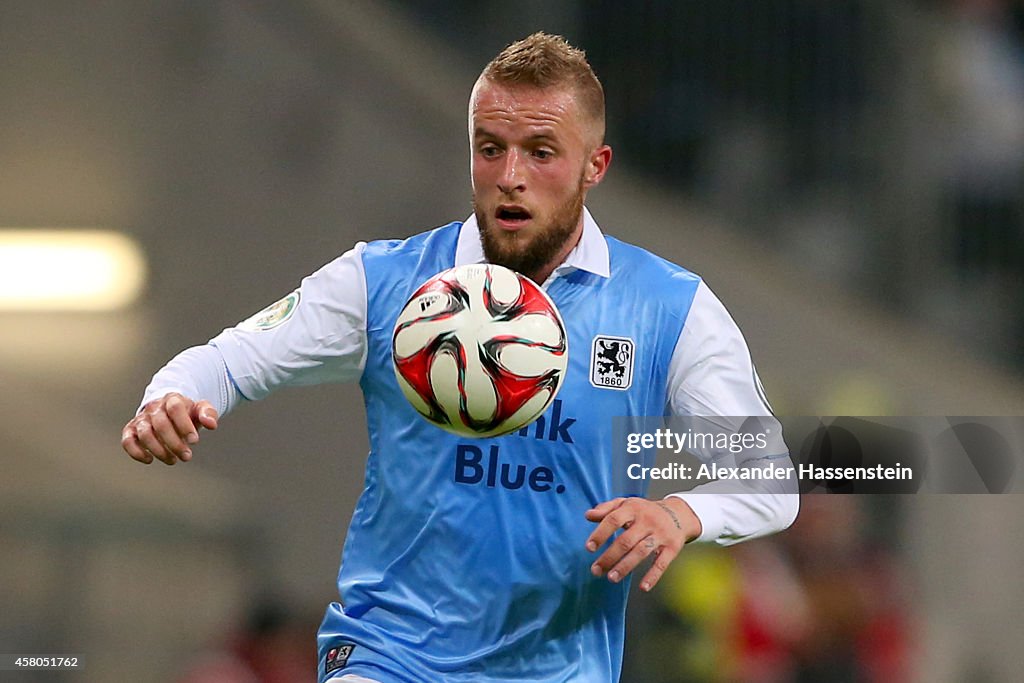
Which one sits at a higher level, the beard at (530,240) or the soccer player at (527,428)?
the beard at (530,240)

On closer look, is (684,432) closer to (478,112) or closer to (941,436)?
(478,112)

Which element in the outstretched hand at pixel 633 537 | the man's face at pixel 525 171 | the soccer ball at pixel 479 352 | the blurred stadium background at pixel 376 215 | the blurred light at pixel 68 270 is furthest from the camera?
the blurred light at pixel 68 270

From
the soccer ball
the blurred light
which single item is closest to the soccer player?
the soccer ball

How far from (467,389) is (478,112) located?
2.48 ft

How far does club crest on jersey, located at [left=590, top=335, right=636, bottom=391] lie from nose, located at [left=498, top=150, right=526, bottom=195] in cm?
38

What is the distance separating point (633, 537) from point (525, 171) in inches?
35.8

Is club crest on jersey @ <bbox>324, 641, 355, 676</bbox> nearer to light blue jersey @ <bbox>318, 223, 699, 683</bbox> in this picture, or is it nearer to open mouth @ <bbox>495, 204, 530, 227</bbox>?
light blue jersey @ <bbox>318, 223, 699, 683</bbox>

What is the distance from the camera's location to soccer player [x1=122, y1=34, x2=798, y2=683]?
3088 millimetres

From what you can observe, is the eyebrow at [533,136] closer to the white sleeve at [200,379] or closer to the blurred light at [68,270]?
the white sleeve at [200,379]

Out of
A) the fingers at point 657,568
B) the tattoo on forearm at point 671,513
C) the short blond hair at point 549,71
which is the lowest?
the fingers at point 657,568

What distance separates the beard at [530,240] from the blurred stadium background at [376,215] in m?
3.94

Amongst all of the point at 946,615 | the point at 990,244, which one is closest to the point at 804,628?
the point at 946,615

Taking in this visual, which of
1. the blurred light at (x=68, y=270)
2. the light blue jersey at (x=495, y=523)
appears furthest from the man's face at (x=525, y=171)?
the blurred light at (x=68, y=270)

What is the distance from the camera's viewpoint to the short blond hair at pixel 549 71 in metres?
3.28
